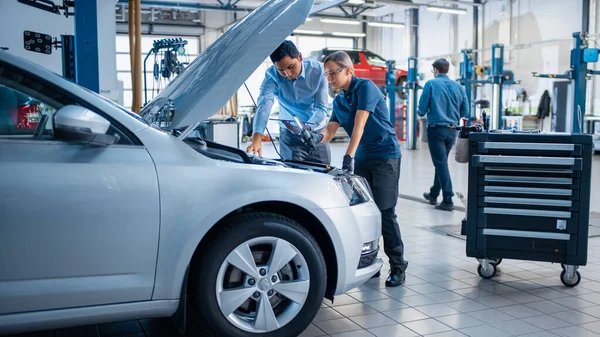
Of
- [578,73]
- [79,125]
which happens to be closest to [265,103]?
[79,125]

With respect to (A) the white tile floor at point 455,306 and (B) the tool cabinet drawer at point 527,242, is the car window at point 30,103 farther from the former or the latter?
(B) the tool cabinet drawer at point 527,242

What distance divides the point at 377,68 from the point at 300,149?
16.2 metres

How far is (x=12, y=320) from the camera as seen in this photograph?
2.37 meters

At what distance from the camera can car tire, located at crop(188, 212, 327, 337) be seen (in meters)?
2.74

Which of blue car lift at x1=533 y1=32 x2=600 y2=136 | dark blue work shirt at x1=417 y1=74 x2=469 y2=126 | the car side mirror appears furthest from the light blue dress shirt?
blue car lift at x1=533 y1=32 x2=600 y2=136

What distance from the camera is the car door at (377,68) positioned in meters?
20.1

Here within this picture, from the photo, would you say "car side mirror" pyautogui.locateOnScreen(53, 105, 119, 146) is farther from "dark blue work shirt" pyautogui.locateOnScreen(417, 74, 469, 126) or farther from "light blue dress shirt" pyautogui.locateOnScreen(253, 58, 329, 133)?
"dark blue work shirt" pyautogui.locateOnScreen(417, 74, 469, 126)

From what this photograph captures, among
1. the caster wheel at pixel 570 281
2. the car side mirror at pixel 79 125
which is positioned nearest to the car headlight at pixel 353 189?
the car side mirror at pixel 79 125

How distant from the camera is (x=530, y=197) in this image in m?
3.91

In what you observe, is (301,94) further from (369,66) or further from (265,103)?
(369,66)

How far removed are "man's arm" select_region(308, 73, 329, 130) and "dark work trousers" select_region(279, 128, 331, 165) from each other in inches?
5.7

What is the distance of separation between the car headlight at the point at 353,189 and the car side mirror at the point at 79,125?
1157mm

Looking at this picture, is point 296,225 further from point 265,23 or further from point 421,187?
point 421,187

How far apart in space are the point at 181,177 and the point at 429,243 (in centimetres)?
321
